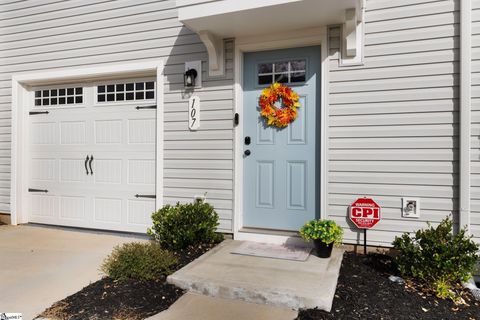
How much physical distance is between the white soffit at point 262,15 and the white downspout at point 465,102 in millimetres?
934

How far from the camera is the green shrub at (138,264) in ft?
9.54

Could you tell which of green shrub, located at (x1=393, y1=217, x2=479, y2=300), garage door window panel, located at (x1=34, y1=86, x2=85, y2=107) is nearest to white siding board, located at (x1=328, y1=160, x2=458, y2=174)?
green shrub, located at (x1=393, y1=217, x2=479, y2=300)

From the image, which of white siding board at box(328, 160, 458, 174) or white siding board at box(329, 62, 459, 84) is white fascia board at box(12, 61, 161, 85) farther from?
white siding board at box(328, 160, 458, 174)

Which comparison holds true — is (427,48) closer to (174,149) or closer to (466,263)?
(466,263)

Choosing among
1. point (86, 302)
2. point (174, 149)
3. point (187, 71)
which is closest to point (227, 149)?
point (174, 149)

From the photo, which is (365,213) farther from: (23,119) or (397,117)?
(23,119)

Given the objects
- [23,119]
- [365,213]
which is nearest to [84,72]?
[23,119]

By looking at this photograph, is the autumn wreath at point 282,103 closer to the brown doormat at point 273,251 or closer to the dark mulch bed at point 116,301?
the brown doormat at point 273,251

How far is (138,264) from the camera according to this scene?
9.67 ft

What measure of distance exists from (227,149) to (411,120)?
1.94 metres

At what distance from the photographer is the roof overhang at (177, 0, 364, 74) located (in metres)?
3.21

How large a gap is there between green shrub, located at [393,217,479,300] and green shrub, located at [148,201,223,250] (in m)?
1.89

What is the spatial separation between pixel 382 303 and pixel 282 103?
218 cm

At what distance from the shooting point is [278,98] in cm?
383
